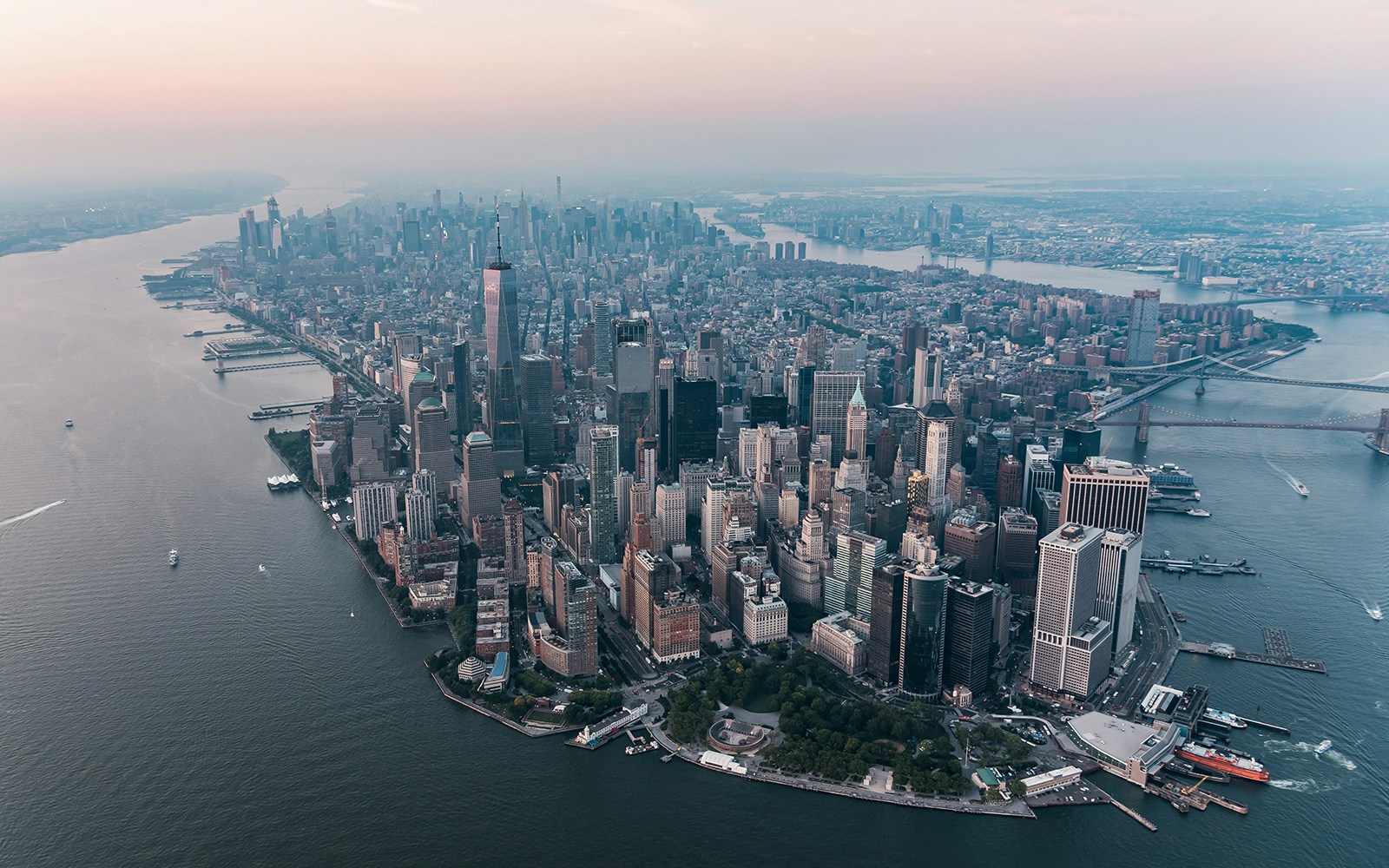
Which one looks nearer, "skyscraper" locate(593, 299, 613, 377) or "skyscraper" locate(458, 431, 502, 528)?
"skyscraper" locate(458, 431, 502, 528)

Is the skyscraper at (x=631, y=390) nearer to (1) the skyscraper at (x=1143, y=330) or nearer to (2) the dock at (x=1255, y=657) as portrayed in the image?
(2) the dock at (x=1255, y=657)

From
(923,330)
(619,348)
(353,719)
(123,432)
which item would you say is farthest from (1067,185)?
(353,719)

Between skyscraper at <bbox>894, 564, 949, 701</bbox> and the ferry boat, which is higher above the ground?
skyscraper at <bbox>894, 564, 949, 701</bbox>

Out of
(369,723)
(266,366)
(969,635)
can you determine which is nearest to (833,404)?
(969,635)

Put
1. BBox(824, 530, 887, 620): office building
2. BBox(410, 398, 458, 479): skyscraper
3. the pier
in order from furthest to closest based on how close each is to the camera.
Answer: the pier, BBox(410, 398, 458, 479): skyscraper, BBox(824, 530, 887, 620): office building

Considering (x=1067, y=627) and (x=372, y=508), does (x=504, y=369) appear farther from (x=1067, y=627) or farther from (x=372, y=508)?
(x=1067, y=627)

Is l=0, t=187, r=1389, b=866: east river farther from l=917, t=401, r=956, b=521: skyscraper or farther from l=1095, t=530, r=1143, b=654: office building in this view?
l=917, t=401, r=956, b=521: skyscraper

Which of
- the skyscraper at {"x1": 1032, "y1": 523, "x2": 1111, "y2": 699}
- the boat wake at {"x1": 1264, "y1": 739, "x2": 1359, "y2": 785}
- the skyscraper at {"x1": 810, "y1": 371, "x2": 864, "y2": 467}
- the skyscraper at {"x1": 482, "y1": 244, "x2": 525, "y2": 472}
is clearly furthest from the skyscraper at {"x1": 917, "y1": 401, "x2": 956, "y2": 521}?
the skyscraper at {"x1": 482, "y1": 244, "x2": 525, "y2": 472}
